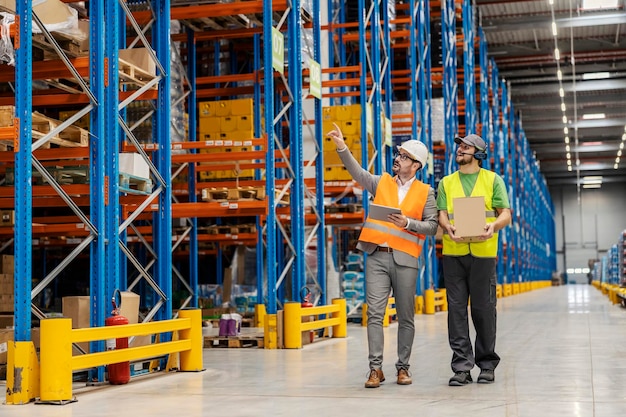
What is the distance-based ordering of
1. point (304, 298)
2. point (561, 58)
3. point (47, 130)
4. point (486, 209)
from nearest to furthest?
1. point (486, 209)
2. point (47, 130)
3. point (304, 298)
4. point (561, 58)

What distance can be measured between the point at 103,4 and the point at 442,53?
13591 millimetres

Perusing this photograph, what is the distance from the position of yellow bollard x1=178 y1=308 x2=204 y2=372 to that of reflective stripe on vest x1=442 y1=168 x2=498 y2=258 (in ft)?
7.37

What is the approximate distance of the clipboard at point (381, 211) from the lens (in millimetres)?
6188

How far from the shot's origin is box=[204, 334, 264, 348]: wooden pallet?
33.1 ft

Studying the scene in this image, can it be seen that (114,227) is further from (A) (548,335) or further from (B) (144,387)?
(A) (548,335)

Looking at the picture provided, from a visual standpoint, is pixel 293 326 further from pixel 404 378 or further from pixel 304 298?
pixel 404 378

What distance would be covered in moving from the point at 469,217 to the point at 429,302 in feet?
35.9

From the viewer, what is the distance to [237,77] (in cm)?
1270

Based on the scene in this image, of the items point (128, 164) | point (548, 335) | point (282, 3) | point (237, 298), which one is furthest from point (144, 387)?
point (237, 298)

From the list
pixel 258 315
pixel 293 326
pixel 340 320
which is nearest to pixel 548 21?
pixel 258 315

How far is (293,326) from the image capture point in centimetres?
966

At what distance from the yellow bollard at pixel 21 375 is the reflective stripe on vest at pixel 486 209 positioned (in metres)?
2.92

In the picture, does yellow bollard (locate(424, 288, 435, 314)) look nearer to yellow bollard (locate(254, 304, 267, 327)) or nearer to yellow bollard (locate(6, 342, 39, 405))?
yellow bollard (locate(254, 304, 267, 327))

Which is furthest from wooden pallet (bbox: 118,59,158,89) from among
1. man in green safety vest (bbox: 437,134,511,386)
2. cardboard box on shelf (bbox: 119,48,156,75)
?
man in green safety vest (bbox: 437,134,511,386)
